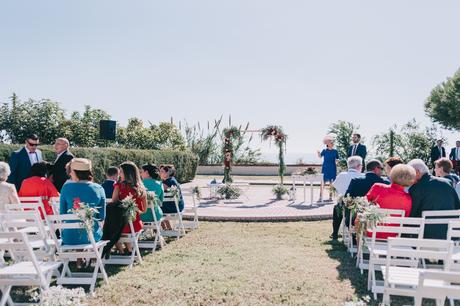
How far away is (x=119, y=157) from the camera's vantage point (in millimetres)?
15969

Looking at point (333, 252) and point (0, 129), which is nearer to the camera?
point (333, 252)

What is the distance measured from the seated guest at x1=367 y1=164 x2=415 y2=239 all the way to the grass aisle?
102cm

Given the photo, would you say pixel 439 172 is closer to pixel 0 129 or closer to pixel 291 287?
pixel 291 287

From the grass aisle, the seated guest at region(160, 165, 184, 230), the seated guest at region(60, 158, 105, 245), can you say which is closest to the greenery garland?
the seated guest at region(160, 165, 184, 230)

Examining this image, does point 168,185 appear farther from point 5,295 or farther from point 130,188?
point 5,295

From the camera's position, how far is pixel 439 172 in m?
6.63

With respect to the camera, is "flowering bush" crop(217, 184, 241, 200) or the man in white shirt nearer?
the man in white shirt

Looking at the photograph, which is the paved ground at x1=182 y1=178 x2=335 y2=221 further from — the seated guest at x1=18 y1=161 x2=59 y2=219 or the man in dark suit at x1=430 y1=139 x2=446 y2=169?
the man in dark suit at x1=430 y1=139 x2=446 y2=169

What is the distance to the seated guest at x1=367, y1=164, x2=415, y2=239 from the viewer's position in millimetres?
5395

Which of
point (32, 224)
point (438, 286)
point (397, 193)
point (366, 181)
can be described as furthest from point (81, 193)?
point (438, 286)

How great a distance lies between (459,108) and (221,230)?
2971 cm

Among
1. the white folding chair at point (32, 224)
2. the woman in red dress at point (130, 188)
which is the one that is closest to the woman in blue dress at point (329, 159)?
the woman in red dress at point (130, 188)

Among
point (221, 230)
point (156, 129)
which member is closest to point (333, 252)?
point (221, 230)

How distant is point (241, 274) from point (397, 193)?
7.49ft
